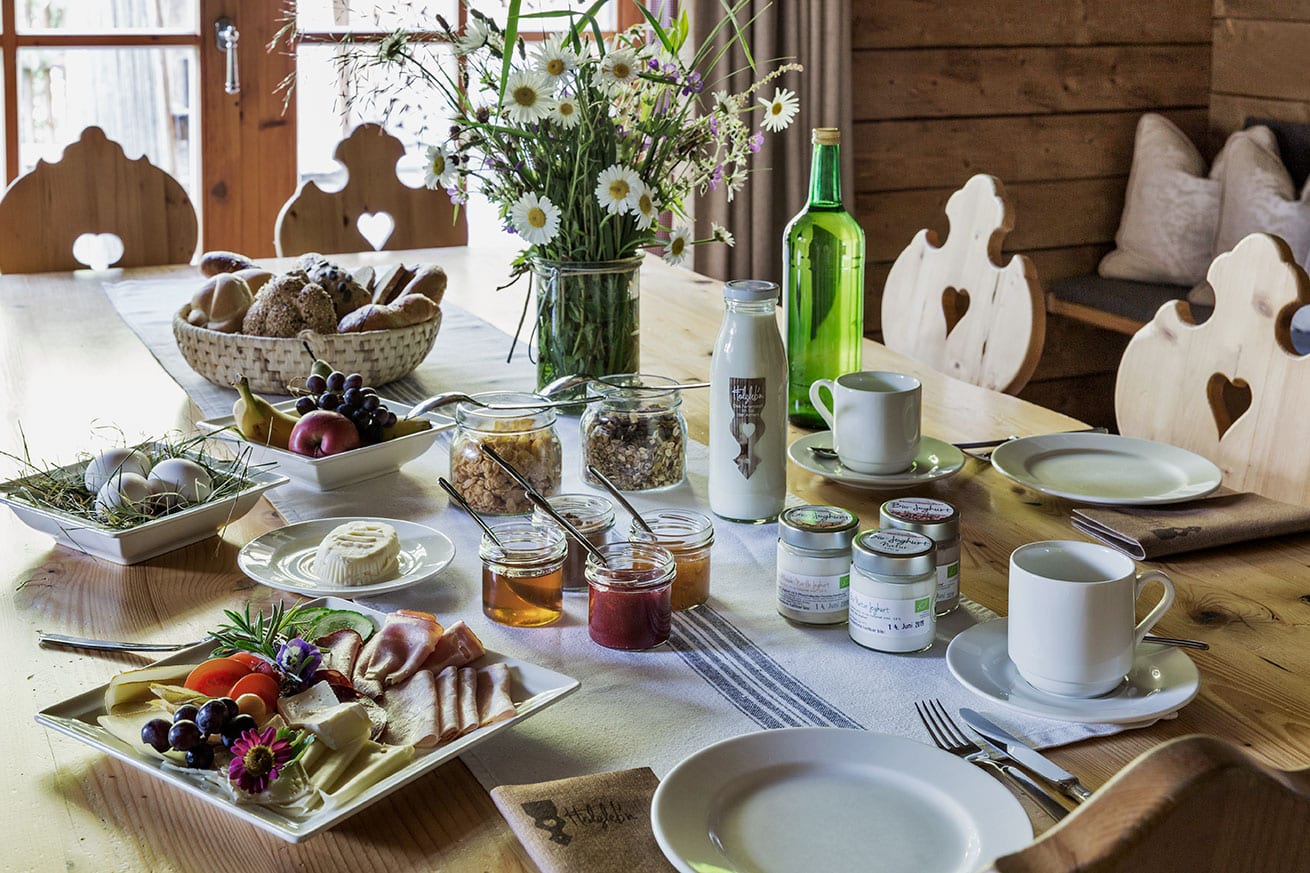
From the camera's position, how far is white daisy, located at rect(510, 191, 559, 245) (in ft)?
4.62

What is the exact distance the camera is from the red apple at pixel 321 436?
138 centimetres

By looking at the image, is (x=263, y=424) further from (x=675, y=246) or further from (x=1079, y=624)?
(x=1079, y=624)

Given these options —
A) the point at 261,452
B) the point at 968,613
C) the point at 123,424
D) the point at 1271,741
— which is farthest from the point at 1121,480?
the point at 123,424

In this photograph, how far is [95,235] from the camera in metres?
2.64

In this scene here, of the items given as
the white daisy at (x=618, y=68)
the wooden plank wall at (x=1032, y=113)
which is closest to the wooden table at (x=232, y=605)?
the white daisy at (x=618, y=68)

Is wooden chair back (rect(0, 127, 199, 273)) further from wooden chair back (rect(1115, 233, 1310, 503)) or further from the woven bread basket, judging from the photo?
wooden chair back (rect(1115, 233, 1310, 503))

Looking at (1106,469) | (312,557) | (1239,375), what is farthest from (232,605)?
(1239,375)

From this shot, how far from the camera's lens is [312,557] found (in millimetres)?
1164

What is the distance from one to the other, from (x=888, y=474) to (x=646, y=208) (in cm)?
38

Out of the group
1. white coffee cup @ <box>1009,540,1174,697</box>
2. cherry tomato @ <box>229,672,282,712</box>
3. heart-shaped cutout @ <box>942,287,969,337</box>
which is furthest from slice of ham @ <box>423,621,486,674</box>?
heart-shaped cutout @ <box>942,287,969,337</box>

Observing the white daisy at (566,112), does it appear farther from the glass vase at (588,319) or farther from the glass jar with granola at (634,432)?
the glass jar with granola at (634,432)

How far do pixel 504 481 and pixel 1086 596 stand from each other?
594 millimetres

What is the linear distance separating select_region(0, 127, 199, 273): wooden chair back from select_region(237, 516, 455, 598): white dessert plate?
1630mm

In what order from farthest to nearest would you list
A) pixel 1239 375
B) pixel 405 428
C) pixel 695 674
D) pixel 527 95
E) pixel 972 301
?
pixel 972 301, pixel 1239 375, pixel 405 428, pixel 527 95, pixel 695 674
